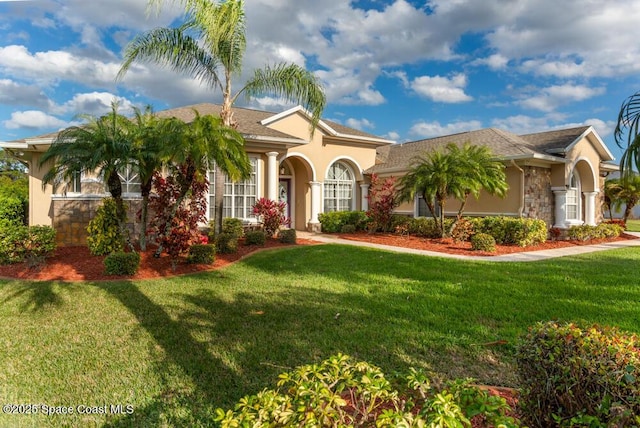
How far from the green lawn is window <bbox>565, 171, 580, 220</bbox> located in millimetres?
9407

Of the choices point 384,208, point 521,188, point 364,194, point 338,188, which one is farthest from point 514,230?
point 338,188

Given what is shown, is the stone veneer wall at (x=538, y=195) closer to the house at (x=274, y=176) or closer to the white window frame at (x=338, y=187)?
the house at (x=274, y=176)

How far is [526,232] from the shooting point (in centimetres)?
1351

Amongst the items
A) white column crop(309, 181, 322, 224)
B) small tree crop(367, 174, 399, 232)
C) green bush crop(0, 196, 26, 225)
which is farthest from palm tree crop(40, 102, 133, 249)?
small tree crop(367, 174, 399, 232)

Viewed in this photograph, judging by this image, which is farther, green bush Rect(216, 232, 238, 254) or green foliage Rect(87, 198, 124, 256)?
green bush Rect(216, 232, 238, 254)

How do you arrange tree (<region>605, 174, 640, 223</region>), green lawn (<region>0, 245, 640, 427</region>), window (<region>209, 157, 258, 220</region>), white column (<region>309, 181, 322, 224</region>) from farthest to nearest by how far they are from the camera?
tree (<region>605, 174, 640, 223</region>)
white column (<region>309, 181, 322, 224</region>)
window (<region>209, 157, 258, 220</region>)
green lawn (<region>0, 245, 640, 427</region>)

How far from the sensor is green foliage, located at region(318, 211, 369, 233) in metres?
17.6

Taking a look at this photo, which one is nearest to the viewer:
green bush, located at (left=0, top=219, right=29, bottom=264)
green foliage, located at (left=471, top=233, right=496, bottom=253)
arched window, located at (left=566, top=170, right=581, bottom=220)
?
green bush, located at (left=0, top=219, right=29, bottom=264)

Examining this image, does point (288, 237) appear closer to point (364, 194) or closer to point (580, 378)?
point (364, 194)

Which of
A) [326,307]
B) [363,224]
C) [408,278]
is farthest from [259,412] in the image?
[363,224]

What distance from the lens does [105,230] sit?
9.81 metres

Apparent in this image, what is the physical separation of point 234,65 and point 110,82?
13.1 ft

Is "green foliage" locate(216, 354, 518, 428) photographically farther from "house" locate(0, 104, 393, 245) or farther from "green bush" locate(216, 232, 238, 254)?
"house" locate(0, 104, 393, 245)

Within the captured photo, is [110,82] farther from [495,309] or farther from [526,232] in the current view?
[526,232]
